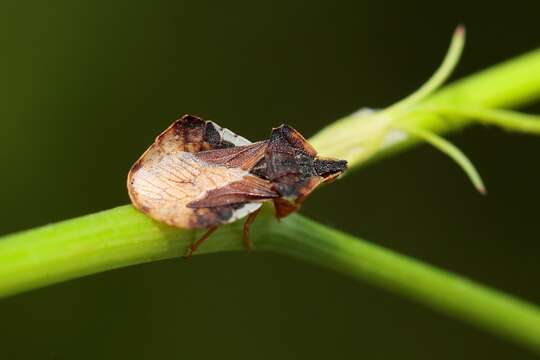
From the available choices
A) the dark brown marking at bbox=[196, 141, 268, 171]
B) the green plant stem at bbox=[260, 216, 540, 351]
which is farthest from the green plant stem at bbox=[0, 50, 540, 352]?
the dark brown marking at bbox=[196, 141, 268, 171]

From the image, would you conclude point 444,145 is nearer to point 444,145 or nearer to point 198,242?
point 444,145

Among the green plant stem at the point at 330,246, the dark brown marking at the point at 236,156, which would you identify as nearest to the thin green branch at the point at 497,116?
the green plant stem at the point at 330,246

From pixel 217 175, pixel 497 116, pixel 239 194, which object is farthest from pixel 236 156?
pixel 497 116

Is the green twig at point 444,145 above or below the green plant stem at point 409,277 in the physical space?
above

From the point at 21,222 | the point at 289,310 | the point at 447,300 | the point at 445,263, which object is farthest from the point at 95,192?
the point at 447,300

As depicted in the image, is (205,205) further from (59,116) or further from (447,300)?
(59,116)

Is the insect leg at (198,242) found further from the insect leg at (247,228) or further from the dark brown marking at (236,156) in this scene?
the dark brown marking at (236,156)
